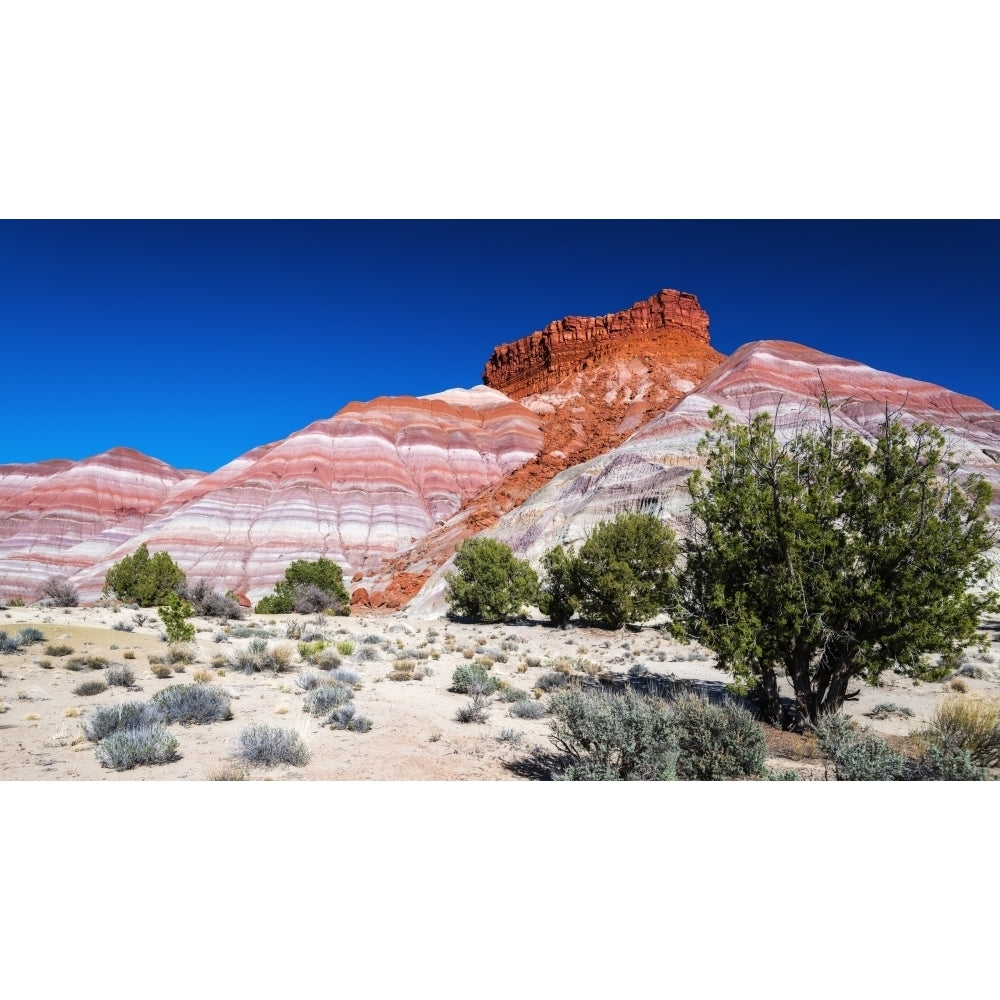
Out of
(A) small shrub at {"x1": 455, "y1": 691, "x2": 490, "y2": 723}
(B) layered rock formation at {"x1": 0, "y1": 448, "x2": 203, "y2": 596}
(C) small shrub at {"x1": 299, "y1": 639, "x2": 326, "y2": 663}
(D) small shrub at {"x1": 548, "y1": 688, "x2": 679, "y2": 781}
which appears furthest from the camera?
(B) layered rock formation at {"x1": 0, "y1": 448, "x2": 203, "y2": 596}

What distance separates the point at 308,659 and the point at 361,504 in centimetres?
4513

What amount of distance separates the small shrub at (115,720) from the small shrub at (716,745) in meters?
6.25

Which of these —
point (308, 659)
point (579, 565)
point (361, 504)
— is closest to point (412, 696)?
point (308, 659)

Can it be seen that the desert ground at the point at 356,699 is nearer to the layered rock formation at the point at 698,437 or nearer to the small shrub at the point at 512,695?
the small shrub at the point at 512,695

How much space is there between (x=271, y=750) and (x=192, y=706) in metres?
2.24

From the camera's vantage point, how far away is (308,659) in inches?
537

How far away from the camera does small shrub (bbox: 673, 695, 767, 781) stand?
6.71 m

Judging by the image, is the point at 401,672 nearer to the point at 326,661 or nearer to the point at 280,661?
the point at 326,661

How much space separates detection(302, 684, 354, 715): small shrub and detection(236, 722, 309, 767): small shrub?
2.02 m

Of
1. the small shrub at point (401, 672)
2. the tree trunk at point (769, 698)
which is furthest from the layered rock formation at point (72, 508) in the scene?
the tree trunk at point (769, 698)

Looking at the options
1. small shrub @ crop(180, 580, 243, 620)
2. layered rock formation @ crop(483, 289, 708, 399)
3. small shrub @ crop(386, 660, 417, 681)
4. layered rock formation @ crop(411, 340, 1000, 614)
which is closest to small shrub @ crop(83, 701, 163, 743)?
small shrub @ crop(386, 660, 417, 681)

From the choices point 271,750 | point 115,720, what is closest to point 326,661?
point 115,720

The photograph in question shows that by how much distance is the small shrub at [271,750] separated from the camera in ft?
21.4

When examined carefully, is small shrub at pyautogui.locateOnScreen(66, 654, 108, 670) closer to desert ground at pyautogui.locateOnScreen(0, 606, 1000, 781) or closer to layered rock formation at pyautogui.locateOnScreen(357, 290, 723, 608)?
desert ground at pyautogui.locateOnScreen(0, 606, 1000, 781)
